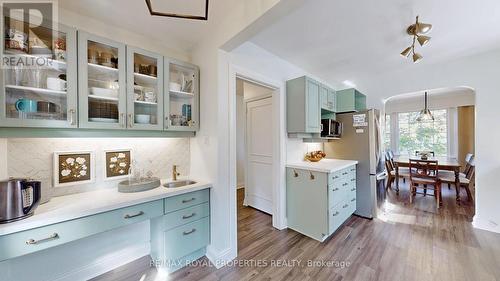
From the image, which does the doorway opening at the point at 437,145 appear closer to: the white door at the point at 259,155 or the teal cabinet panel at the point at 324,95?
the teal cabinet panel at the point at 324,95

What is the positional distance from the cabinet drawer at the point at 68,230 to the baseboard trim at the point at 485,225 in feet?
13.9

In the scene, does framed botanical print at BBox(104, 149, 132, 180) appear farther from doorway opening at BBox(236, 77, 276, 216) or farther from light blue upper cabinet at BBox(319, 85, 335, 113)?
light blue upper cabinet at BBox(319, 85, 335, 113)

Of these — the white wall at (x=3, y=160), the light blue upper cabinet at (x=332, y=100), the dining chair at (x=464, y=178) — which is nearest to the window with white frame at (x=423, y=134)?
the dining chair at (x=464, y=178)

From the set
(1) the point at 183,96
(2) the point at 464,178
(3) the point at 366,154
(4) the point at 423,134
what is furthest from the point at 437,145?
(1) the point at 183,96

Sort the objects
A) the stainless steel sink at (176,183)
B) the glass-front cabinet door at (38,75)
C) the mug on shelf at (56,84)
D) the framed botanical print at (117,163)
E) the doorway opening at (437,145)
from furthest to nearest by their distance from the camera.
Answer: the doorway opening at (437,145)
the stainless steel sink at (176,183)
the framed botanical print at (117,163)
the mug on shelf at (56,84)
the glass-front cabinet door at (38,75)

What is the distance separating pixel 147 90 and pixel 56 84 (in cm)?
65

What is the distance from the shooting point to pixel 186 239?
1781 mm

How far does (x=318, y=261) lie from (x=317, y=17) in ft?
8.32

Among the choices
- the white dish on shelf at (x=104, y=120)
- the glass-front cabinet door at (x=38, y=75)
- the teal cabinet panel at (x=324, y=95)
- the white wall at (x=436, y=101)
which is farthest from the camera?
the white wall at (x=436, y=101)

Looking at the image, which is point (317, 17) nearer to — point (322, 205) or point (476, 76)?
point (322, 205)

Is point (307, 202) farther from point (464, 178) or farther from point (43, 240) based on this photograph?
point (464, 178)

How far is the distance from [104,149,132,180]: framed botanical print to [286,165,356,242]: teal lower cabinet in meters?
2.05

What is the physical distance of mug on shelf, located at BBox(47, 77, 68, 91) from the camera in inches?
54.9

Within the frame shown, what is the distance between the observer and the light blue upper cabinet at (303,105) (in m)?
2.53
